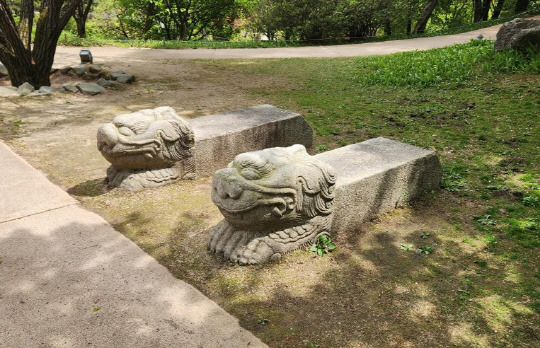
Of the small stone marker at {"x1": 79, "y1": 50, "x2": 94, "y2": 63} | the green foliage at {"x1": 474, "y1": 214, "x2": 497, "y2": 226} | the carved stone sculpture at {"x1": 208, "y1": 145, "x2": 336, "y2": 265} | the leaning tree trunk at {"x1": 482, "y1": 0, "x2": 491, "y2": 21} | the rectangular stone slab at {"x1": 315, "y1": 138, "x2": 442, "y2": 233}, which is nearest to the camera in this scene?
the carved stone sculpture at {"x1": 208, "y1": 145, "x2": 336, "y2": 265}

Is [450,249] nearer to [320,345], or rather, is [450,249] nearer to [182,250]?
[320,345]

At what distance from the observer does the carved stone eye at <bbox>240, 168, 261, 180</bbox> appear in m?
4.11

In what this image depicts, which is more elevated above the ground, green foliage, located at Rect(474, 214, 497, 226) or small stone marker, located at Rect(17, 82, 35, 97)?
small stone marker, located at Rect(17, 82, 35, 97)

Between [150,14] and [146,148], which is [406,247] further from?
[150,14]

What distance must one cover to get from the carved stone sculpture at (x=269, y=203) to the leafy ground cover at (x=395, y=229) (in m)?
0.18

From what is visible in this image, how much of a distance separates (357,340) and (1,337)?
2.56 meters

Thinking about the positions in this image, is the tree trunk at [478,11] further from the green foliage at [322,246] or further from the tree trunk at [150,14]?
the green foliage at [322,246]

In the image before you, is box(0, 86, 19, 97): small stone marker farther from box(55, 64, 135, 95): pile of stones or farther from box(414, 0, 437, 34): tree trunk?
box(414, 0, 437, 34): tree trunk

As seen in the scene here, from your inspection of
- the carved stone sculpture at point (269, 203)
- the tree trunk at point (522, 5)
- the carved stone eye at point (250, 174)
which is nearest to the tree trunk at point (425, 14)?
the tree trunk at point (522, 5)

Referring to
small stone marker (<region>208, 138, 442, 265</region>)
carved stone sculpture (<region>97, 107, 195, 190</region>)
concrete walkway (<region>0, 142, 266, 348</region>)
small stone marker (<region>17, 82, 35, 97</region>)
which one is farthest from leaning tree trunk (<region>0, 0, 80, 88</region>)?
small stone marker (<region>208, 138, 442, 265</region>)

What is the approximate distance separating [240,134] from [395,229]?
2.57 metres

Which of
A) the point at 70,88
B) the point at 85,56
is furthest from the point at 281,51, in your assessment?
the point at 70,88

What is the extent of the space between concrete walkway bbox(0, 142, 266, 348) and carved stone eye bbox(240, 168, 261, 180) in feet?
3.51

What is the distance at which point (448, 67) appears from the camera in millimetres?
11117
